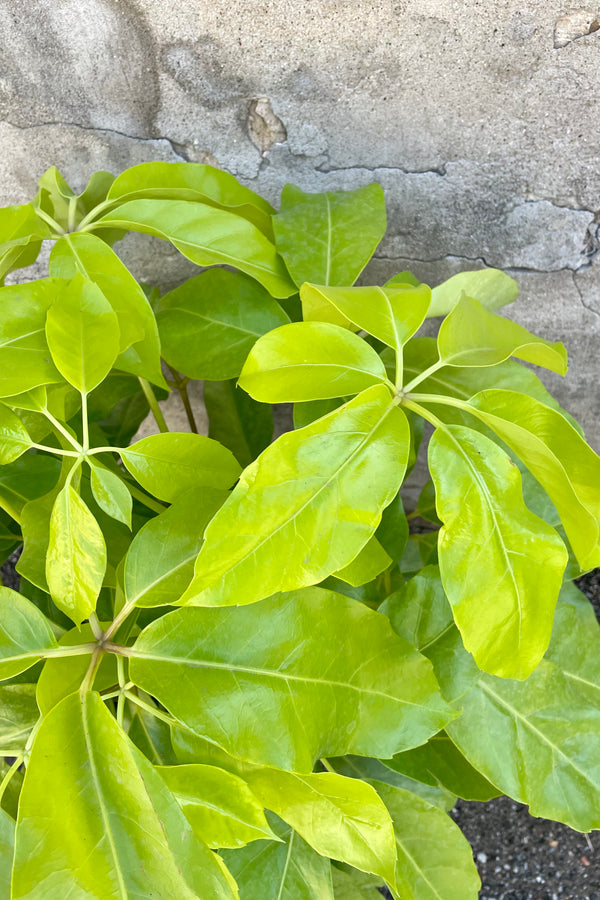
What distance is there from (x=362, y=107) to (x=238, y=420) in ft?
1.55

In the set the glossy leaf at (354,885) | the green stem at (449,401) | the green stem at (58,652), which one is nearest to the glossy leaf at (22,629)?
the green stem at (58,652)

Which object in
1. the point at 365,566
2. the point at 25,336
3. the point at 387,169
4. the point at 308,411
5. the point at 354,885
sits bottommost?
the point at 354,885

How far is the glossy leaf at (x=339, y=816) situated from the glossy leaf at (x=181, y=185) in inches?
24.9

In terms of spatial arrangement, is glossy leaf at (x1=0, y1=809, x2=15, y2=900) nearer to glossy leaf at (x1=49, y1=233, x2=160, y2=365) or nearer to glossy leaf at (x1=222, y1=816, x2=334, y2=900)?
glossy leaf at (x1=222, y1=816, x2=334, y2=900)

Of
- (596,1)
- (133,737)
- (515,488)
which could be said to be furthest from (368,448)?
(596,1)

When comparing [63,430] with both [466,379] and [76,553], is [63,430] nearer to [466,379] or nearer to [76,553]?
[76,553]

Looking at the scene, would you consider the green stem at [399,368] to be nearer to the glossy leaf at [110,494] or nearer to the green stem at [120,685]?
the glossy leaf at [110,494]

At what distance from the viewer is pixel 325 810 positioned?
671 millimetres

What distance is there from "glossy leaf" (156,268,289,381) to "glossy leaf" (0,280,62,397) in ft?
0.62

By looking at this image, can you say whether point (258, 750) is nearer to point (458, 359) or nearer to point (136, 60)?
point (458, 359)

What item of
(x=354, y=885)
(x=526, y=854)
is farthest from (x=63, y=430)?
(x=526, y=854)

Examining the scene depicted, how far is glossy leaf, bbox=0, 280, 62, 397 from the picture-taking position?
646 mm

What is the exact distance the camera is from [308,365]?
0.62m

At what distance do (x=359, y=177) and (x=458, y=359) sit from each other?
17.4 inches
